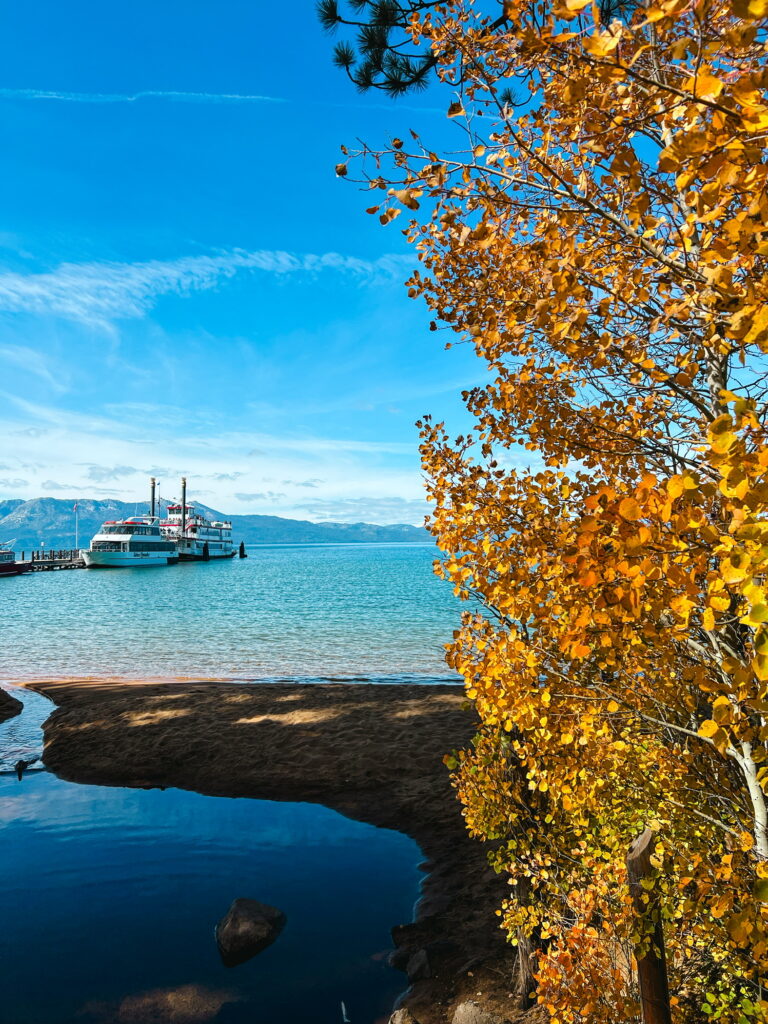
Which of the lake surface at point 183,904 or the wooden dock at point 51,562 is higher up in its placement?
the lake surface at point 183,904

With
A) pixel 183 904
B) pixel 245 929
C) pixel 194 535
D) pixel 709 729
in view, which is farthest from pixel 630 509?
pixel 194 535

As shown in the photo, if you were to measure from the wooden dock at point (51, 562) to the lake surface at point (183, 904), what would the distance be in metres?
97.6

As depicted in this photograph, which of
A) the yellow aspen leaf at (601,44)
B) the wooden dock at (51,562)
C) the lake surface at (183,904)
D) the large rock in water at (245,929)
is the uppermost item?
the yellow aspen leaf at (601,44)

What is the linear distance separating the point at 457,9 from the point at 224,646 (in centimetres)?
3077

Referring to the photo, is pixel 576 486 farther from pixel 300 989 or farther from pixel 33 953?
pixel 33 953

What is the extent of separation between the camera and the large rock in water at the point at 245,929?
23.8ft

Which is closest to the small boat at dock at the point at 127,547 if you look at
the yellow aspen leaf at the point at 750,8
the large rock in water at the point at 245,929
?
the large rock in water at the point at 245,929

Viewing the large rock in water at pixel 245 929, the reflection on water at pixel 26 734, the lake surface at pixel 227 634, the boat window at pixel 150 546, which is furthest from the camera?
the boat window at pixel 150 546

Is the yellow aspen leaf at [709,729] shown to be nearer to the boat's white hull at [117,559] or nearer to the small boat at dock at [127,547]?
the small boat at dock at [127,547]

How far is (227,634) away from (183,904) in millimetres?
27904

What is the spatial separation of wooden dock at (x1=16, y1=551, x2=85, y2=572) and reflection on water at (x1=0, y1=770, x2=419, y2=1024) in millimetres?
97742

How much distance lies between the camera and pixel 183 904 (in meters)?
8.33

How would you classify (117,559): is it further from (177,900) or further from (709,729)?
(709,729)

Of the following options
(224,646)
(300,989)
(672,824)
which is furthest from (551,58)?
(224,646)
